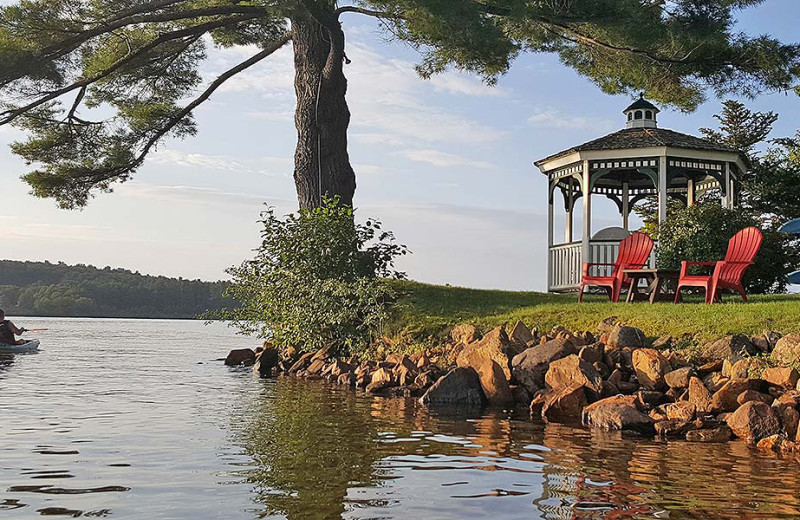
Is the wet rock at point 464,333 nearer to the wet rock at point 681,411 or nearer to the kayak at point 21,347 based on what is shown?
the wet rock at point 681,411

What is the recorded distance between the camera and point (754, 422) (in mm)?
6094

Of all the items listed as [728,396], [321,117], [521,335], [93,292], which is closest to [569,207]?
[321,117]

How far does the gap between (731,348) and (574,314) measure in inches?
Result: 112

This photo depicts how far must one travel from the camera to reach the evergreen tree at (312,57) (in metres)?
12.3

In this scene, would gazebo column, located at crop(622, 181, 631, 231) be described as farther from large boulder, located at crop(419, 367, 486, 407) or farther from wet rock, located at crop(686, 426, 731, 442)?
wet rock, located at crop(686, 426, 731, 442)

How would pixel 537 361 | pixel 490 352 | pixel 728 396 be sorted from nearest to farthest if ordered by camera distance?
pixel 728 396 → pixel 537 361 → pixel 490 352

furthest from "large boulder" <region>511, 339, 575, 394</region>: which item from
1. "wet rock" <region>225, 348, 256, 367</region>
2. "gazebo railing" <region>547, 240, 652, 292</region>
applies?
"gazebo railing" <region>547, 240, 652, 292</region>

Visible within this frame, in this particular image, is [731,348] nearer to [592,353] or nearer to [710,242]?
[592,353]

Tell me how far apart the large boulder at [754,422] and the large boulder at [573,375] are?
1.37m

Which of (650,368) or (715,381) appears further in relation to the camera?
(650,368)

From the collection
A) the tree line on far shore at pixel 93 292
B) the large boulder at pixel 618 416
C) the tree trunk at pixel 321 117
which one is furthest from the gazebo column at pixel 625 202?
the tree line on far shore at pixel 93 292

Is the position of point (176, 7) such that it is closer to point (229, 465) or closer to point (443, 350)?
point (443, 350)

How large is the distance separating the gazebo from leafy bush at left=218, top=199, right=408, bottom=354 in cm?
485

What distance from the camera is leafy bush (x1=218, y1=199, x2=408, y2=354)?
11602 mm
